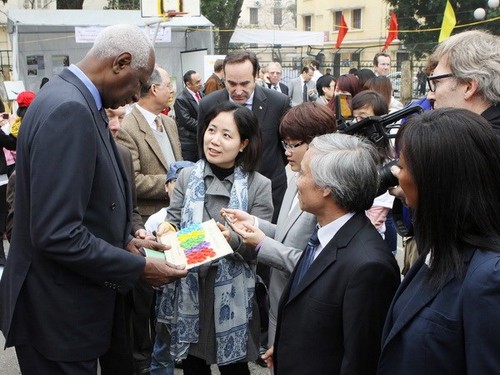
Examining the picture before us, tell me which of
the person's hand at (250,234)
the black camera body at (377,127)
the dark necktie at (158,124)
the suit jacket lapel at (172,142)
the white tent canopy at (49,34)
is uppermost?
the white tent canopy at (49,34)

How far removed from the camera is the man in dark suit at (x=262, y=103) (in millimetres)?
4773

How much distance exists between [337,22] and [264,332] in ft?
176

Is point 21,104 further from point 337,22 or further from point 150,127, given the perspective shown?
point 337,22

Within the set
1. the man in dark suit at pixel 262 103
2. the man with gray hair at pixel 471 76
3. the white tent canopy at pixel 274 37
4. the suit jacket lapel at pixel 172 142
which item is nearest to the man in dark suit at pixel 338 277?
the man with gray hair at pixel 471 76

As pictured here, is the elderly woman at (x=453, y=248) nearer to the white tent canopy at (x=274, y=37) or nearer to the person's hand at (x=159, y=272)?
the person's hand at (x=159, y=272)

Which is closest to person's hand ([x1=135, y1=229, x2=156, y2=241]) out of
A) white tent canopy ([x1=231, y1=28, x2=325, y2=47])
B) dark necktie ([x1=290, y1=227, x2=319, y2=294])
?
dark necktie ([x1=290, y1=227, x2=319, y2=294])

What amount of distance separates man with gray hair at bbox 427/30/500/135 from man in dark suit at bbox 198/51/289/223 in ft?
7.71

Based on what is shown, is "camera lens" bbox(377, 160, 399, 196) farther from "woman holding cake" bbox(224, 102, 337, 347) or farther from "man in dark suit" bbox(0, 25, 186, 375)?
"man in dark suit" bbox(0, 25, 186, 375)

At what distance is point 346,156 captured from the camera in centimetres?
225


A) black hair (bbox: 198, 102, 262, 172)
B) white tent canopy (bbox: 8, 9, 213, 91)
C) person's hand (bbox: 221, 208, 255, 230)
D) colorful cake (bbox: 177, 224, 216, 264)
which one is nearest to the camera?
colorful cake (bbox: 177, 224, 216, 264)

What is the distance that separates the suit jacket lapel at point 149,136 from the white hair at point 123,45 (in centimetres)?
189

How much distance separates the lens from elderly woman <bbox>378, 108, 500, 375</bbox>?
4.87 ft

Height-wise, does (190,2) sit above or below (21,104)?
above

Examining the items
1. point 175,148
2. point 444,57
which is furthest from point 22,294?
point 175,148
